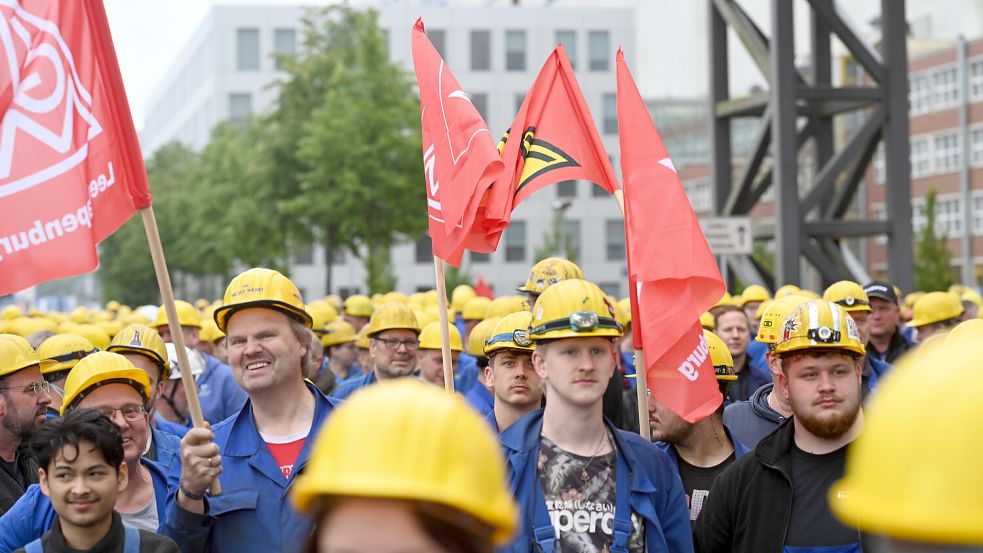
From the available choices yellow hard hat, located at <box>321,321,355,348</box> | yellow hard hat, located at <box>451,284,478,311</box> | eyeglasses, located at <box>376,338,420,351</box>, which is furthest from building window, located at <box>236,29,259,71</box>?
eyeglasses, located at <box>376,338,420,351</box>

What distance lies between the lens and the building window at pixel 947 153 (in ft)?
224

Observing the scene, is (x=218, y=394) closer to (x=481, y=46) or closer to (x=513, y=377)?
(x=513, y=377)

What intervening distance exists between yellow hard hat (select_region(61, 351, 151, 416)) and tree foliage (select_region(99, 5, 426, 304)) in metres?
35.2

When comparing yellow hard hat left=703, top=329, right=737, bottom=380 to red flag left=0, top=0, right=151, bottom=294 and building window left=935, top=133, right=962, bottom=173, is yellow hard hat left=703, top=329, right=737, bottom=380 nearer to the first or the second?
red flag left=0, top=0, right=151, bottom=294

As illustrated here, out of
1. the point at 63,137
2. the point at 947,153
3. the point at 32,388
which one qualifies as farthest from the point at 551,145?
the point at 947,153

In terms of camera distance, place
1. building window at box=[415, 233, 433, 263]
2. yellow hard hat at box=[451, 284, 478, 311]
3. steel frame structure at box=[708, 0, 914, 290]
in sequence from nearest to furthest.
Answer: yellow hard hat at box=[451, 284, 478, 311] → steel frame structure at box=[708, 0, 914, 290] → building window at box=[415, 233, 433, 263]

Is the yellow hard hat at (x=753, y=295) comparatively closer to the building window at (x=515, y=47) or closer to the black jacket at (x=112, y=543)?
the black jacket at (x=112, y=543)

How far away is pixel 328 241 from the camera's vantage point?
44.6 m

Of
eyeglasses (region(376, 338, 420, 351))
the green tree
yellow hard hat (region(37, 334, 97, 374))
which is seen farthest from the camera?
the green tree

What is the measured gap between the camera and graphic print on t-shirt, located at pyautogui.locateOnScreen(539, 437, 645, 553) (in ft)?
15.0

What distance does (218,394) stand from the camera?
9.98 m

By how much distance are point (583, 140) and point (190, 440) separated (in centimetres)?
317

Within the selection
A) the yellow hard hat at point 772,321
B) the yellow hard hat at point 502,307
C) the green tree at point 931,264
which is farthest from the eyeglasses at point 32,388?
the green tree at point 931,264

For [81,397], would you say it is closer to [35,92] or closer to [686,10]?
[35,92]
